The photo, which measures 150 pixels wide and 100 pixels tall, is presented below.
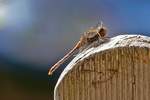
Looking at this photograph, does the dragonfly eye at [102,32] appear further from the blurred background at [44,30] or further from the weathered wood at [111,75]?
the blurred background at [44,30]

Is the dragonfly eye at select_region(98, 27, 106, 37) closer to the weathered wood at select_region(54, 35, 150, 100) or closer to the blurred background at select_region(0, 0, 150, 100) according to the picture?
the weathered wood at select_region(54, 35, 150, 100)

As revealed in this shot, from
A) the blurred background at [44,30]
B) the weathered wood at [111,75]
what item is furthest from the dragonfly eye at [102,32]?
the blurred background at [44,30]

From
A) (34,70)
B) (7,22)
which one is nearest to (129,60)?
(34,70)

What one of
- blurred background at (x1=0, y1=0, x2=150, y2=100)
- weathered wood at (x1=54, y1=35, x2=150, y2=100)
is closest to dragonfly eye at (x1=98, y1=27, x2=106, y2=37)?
weathered wood at (x1=54, y1=35, x2=150, y2=100)

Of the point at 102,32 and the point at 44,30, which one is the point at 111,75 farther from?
the point at 44,30

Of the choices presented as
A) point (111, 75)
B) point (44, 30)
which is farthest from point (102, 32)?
point (44, 30)
